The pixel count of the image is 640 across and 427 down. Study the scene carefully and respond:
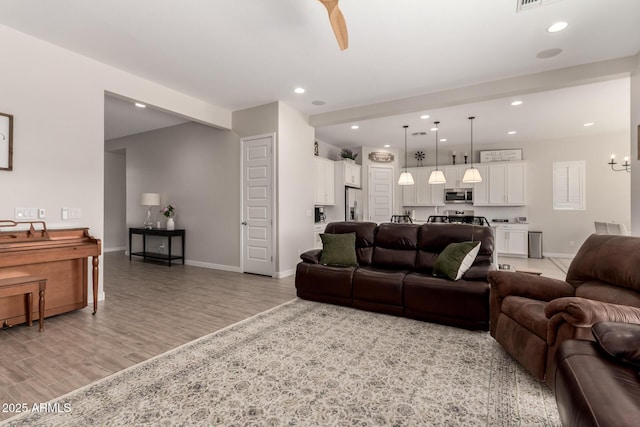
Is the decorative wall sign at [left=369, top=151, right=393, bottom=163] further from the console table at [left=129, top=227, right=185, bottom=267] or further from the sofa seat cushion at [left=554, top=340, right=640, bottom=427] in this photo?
the sofa seat cushion at [left=554, top=340, right=640, bottom=427]

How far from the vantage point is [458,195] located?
8133 millimetres

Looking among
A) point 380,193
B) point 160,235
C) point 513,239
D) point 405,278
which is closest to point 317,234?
point 380,193

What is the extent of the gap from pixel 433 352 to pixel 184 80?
443cm

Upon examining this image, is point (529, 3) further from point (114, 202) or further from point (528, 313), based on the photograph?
point (114, 202)

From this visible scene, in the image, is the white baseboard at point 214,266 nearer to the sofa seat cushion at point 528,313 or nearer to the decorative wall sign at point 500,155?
the sofa seat cushion at point 528,313

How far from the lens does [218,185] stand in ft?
18.9

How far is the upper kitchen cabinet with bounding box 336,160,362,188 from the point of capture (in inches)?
292

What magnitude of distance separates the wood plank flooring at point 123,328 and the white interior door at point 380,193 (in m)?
3.98

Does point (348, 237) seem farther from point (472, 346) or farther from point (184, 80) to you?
point (184, 80)

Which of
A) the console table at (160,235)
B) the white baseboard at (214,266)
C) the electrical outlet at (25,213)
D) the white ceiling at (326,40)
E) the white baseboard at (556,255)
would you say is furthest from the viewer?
the white baseboard at (556,255)

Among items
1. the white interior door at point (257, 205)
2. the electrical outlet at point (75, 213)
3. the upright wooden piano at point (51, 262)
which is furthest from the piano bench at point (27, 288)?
the white interior door at point (257, 205)

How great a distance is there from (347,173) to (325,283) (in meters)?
4.35

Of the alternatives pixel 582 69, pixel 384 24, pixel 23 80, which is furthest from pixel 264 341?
pixel 582 69

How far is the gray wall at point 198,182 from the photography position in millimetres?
5617
